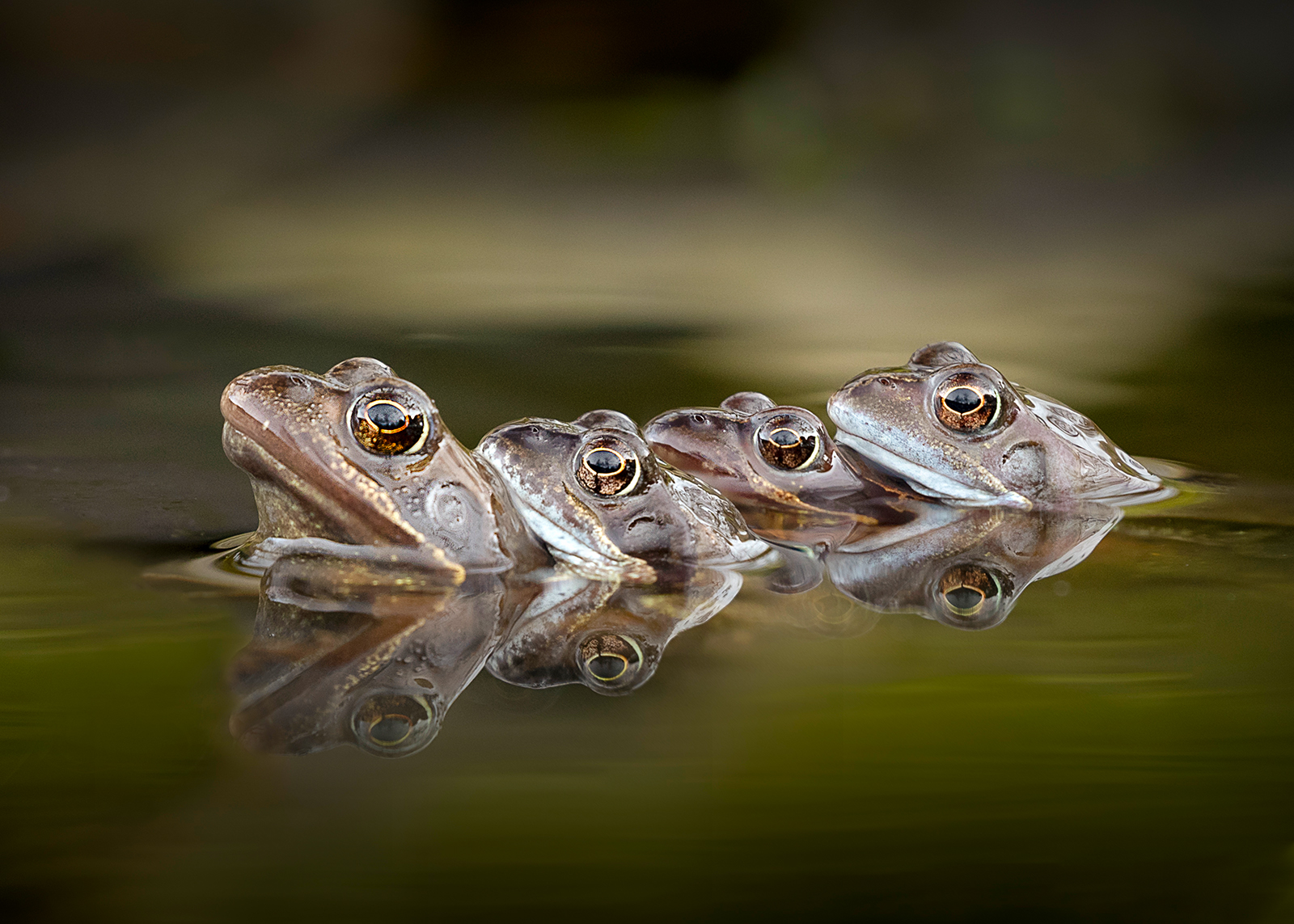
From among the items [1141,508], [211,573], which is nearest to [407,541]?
[211,573]

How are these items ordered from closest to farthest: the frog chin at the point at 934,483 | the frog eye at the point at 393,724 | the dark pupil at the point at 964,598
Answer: the frog eye at the point at 393,724 < the dark pupil at the point at 964,598 < the frog chin at the point at 934,483

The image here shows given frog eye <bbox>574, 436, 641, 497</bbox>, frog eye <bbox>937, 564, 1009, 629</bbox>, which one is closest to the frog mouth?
frog eye <bbox>574, 436, 641, 497</bbox>

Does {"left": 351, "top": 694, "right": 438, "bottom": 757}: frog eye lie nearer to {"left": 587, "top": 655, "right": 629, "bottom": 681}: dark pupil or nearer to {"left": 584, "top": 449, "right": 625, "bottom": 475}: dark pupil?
{"left": 587, "top": 655, "right": 629, "bottom": 681}: dark pupil

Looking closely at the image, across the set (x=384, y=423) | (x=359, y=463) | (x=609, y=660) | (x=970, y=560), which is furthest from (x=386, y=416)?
(x=970, y=560)

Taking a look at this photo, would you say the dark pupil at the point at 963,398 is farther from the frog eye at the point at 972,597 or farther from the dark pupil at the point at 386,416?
the dark pupil at the point at 386,416

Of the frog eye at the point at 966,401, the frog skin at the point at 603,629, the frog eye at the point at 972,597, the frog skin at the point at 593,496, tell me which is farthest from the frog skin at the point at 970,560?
the frog skin at the point at 593,496

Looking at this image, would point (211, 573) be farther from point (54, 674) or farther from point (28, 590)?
point (54, 674)
